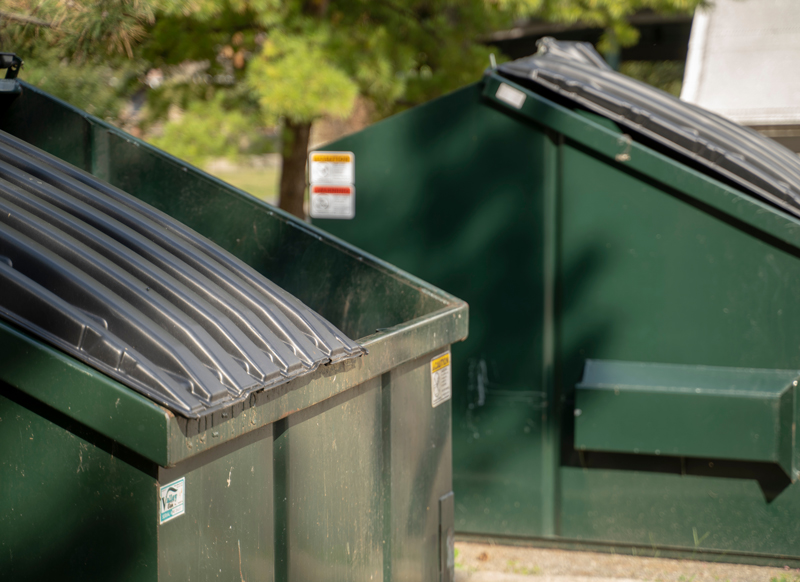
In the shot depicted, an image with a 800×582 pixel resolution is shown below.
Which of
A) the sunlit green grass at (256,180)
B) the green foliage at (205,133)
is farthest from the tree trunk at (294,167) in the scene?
the sunlit green grass at (256,180)

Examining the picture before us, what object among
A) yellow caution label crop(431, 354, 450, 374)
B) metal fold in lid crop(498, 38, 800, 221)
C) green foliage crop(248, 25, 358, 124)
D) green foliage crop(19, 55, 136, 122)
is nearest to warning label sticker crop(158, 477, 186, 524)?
yellow caution label crop(431, 354, 450, 374)

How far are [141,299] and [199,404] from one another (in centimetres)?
33

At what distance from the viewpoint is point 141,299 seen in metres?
1.66

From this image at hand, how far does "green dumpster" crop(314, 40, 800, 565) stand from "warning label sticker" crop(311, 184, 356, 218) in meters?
0.07

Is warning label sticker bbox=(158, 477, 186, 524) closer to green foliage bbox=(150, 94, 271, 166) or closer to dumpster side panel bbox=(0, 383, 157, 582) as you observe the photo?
dumpster side panel bbox=(0, 383, 157, 582)

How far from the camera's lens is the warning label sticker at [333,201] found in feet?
12.5

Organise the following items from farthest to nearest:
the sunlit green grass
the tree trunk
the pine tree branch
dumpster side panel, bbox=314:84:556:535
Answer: the sunlit green grass, the tree trunk, dumpster side panel, bbox=314:84:556:535, the pine tree branch

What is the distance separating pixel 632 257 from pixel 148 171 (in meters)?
1.98

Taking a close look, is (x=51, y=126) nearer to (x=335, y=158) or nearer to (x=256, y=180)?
(x=335, y=158)

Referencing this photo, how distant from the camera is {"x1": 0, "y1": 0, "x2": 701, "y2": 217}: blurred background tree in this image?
17.4 ft

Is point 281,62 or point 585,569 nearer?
point 585,569

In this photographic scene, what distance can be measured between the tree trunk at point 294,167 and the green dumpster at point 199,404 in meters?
4.26

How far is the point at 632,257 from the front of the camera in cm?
338

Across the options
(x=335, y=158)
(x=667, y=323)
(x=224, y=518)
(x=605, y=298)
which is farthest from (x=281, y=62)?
(x=224, y=518)
